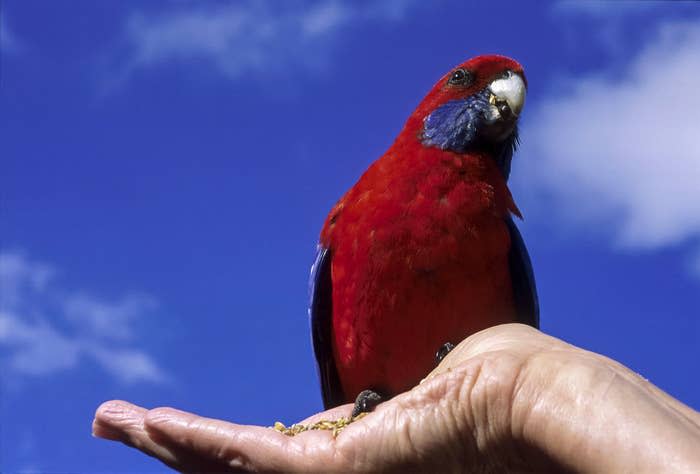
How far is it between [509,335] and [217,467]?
1.16 metres

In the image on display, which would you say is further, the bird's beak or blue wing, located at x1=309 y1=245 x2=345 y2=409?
the bird's beak

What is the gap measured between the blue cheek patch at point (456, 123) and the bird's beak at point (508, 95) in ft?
0.23

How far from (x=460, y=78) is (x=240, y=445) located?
3.21 meters

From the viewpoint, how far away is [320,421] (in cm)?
348

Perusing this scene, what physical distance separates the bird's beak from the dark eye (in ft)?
0.51

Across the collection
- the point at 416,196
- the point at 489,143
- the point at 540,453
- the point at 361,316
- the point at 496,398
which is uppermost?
the point at 489,143

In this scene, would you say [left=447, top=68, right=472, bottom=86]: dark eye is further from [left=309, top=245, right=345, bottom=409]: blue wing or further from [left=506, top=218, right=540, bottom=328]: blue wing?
[left=309, top=245, right=345, bottom=409]: blue wing

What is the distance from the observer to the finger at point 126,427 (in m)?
2.69

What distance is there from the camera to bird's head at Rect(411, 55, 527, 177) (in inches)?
185

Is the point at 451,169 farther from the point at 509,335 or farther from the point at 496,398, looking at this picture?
the point at 496,398

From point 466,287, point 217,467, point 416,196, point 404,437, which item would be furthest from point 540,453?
point 416,196

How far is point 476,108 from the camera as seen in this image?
488 centimetres

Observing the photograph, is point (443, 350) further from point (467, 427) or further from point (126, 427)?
→ point (126, 427)

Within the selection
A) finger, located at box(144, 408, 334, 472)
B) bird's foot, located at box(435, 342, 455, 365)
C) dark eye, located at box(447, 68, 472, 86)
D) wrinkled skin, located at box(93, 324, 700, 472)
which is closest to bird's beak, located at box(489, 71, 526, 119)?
dark eye, located at box(447, 68, 472, 86)
